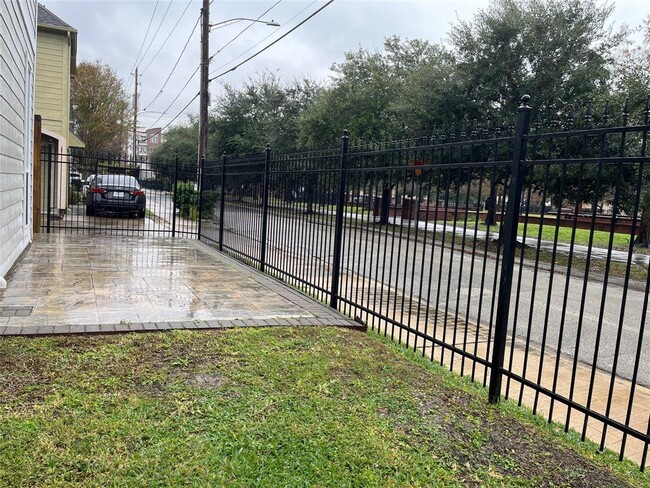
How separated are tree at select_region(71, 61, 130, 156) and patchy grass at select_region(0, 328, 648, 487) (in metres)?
33.2

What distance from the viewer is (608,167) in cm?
1190

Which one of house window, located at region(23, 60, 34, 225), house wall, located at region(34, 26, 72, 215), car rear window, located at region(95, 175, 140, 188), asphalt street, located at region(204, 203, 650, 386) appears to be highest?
house wall, located at region(34, 26, 72, 215)

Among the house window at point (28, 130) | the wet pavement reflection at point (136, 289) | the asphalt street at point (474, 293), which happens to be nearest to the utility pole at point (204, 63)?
the house window at point (28, 130)

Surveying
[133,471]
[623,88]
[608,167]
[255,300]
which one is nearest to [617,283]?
[608,167]

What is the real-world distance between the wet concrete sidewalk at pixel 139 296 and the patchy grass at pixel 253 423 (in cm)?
→ 59

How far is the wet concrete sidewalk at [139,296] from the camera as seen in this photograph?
16.0 ft

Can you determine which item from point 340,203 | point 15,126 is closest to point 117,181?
point 15,126

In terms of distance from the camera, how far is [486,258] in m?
4.34

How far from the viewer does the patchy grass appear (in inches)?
103

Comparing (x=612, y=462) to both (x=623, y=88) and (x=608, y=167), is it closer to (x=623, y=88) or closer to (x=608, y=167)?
(x=608, y=167)

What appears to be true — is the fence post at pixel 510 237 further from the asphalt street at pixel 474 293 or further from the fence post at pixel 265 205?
the fence post at pixel 265 205

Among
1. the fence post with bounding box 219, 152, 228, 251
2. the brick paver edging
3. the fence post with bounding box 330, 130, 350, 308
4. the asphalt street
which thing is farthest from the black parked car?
the brick paver edging

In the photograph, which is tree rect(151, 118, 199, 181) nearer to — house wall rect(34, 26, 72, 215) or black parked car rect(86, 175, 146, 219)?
house wall rect(34, 26, 72, 215)

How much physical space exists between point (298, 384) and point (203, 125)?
50.5 ft
